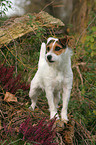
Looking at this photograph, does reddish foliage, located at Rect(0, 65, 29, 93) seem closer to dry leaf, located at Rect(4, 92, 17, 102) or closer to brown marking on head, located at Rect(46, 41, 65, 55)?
dry leaf, located at Rect(4, 92, 17, 102)

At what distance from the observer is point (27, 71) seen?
4418 mm

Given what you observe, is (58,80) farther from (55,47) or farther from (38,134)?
(38,134)

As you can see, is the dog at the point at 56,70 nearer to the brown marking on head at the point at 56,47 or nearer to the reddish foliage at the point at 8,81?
the brown marking on head at the point at 56,47

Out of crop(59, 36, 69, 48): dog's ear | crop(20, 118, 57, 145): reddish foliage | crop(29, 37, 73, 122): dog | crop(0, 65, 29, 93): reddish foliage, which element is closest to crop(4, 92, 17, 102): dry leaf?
crop(0, 65, 29, 93): reddish foliage

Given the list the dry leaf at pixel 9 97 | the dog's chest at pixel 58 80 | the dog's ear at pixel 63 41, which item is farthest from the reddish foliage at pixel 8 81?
the dog's ear at pixel 63 41

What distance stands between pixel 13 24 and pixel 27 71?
126 centimetres

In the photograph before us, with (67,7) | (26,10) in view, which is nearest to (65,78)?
(26,10)

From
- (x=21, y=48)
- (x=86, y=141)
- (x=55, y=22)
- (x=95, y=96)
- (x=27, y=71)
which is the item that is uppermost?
(x=55, y=22)

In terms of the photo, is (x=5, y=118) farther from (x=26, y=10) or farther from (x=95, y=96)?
(x=26, y=10)

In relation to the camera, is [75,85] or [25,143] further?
[75,85]

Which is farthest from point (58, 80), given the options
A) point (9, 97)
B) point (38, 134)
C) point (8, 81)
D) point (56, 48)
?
point (8, 81)

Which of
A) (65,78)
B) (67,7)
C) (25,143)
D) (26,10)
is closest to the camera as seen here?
(25,143)

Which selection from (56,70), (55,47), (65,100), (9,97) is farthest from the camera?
(9,97)

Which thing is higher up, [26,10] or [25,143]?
[26,10]
